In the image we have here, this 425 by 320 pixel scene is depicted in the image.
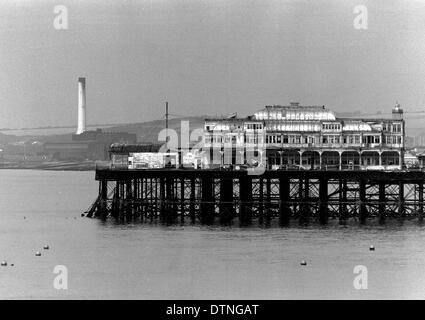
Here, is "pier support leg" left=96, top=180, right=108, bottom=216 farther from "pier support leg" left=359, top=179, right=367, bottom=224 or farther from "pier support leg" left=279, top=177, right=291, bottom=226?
"pier support leg" left=359, top=179, right=367, bottom=224

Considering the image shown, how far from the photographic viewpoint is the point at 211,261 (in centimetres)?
8725

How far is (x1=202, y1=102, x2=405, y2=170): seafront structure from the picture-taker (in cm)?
13038

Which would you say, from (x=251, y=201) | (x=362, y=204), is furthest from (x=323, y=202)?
(x=251, y=201)

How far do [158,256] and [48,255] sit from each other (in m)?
8.79

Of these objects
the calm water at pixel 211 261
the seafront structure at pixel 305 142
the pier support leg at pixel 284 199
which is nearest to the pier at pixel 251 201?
the pier support leg at pixel 284 199

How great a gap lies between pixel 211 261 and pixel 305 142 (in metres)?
45.7

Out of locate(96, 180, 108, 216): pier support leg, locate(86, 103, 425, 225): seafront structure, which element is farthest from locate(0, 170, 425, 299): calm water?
locate(86, 103, 425, 225): seafront structure

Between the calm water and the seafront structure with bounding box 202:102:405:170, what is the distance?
19162 mm

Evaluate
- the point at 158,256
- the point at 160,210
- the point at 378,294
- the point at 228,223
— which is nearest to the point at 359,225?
the point at 228,223

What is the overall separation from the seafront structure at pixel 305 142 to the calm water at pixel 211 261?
19.2 metres

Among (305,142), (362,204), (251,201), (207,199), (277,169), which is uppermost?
(305,142)

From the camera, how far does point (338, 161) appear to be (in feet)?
427

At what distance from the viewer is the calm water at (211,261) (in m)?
75.6

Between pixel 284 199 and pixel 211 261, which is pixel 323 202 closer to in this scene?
pixel 284 199
